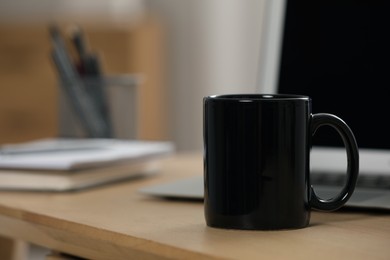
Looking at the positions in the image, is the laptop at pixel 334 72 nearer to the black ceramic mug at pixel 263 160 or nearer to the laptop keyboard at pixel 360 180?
the laptop keyboard at pixel 360 180

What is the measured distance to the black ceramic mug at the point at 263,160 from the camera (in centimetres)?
69

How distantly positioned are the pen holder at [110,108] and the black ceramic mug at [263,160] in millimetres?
628

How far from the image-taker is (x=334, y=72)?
3.23 ft

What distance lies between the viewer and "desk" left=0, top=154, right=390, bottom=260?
24.1 inches

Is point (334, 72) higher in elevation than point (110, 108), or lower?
higher

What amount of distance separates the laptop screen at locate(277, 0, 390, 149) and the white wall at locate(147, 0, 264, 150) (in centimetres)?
118

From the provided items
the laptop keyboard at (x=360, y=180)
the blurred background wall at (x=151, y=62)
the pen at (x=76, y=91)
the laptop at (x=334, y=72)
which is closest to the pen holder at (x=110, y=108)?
the pen at (x=76, y=91)

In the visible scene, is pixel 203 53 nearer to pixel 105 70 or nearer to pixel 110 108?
pixel 105 70

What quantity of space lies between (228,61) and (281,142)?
171 cm

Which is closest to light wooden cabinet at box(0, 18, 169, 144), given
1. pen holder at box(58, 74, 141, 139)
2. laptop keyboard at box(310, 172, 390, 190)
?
pen holder at box(58, 74, 141, 139)

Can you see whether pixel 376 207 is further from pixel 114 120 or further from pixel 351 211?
pixel 114 120

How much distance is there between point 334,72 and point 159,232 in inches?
15.5

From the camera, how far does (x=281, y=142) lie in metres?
0.69

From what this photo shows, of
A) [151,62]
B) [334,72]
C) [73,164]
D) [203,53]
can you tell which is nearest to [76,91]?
[73,164]
